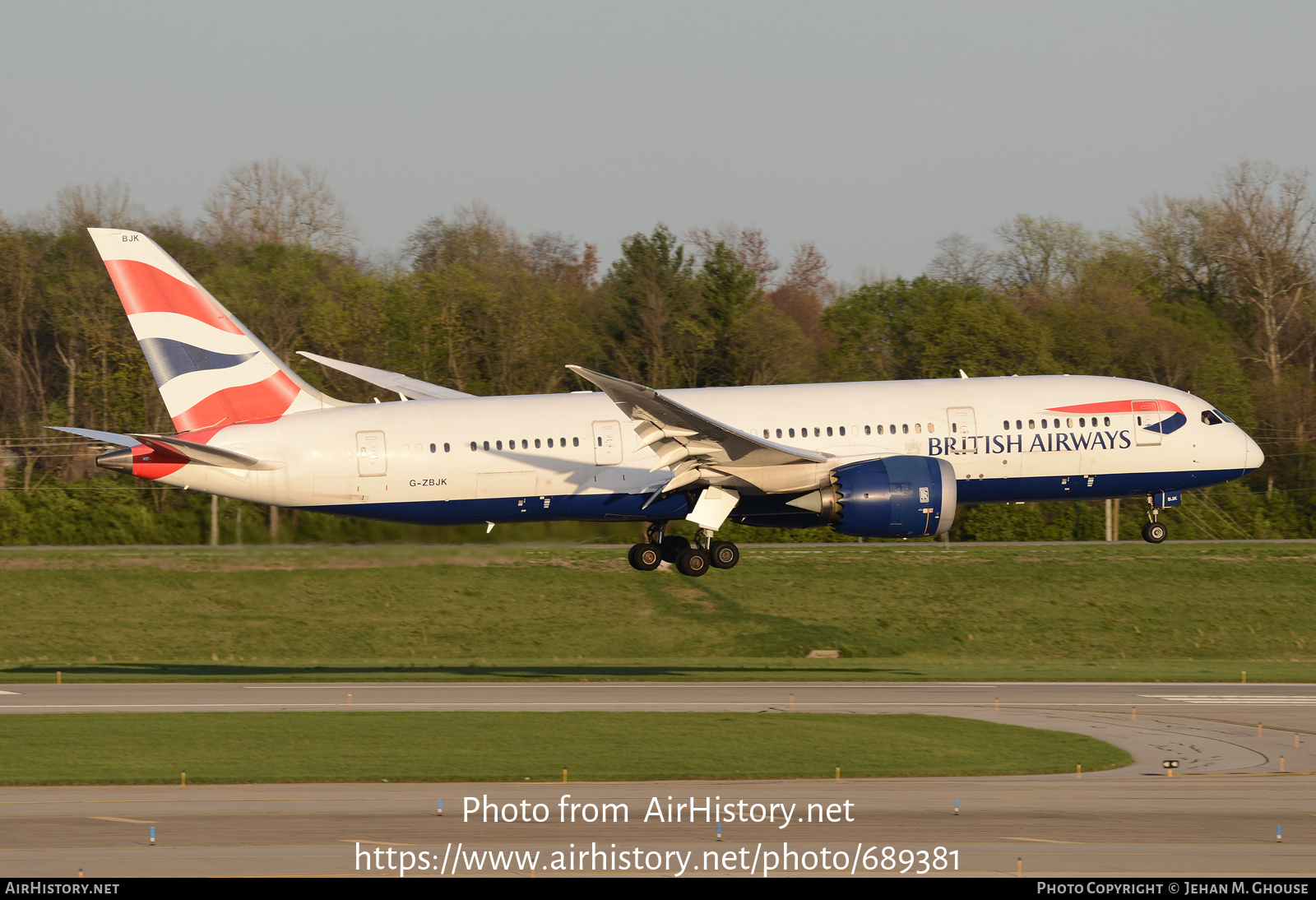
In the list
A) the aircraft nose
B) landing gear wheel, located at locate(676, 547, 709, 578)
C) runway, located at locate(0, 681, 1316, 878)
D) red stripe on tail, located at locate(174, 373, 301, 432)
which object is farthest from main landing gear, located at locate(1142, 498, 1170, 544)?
red stripe on tail, located at locate(174, 373, 301, 432)

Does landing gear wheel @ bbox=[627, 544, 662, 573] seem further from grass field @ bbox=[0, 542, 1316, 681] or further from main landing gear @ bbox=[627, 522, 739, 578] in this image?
grass field @ bbox=[0, 542, 1316, 681]

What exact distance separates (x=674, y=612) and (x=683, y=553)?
15.5 meters

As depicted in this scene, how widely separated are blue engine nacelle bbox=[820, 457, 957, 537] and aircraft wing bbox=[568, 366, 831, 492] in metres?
1.23

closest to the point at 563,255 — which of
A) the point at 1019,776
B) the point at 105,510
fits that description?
the point at 105,510

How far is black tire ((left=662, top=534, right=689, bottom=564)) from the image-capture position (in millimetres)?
35281

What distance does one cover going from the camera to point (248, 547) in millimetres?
38406

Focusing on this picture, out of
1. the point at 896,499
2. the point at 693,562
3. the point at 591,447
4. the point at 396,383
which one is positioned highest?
the point at 396,383

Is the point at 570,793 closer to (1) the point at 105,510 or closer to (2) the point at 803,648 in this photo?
(2) the point at 803,648

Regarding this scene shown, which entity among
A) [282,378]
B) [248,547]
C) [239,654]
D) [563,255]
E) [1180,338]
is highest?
[563,255]

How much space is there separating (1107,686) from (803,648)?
11.9 metres

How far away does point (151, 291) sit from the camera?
3509 centimetres

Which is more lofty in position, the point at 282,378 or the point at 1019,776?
the point at 282,378

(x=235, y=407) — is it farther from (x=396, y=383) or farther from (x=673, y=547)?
(x=673, y=547)

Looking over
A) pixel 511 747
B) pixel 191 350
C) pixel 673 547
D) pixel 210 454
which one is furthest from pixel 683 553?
pixel 191 350
